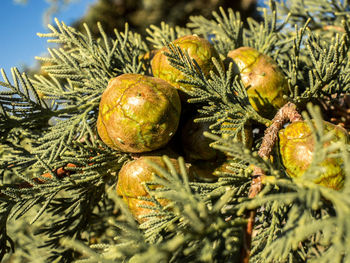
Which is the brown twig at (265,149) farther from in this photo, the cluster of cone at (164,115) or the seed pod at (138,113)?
the seed pod at (138,113)

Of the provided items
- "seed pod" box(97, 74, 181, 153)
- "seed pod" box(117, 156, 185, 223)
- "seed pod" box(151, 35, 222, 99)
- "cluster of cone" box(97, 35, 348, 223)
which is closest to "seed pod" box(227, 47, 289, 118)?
"cluster of cone" box(97, 35, 348, 223)

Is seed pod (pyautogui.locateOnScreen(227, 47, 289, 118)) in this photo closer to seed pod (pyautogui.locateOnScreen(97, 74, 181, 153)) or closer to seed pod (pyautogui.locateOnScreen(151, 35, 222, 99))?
seed pod (pyautogui.locateOnScreen(151, 35, 222, 99))

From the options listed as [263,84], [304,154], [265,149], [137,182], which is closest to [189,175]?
[137,182]

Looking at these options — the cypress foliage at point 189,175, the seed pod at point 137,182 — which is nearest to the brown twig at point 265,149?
the cypress foliage at point 189,175

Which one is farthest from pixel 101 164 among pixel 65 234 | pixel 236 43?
pixel 236 43

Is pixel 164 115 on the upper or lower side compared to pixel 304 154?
upper

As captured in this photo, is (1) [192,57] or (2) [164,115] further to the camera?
(1) [192,57]

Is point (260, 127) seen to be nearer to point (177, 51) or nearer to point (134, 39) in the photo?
point (177, 51)

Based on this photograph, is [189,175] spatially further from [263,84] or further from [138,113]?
[263,84]
